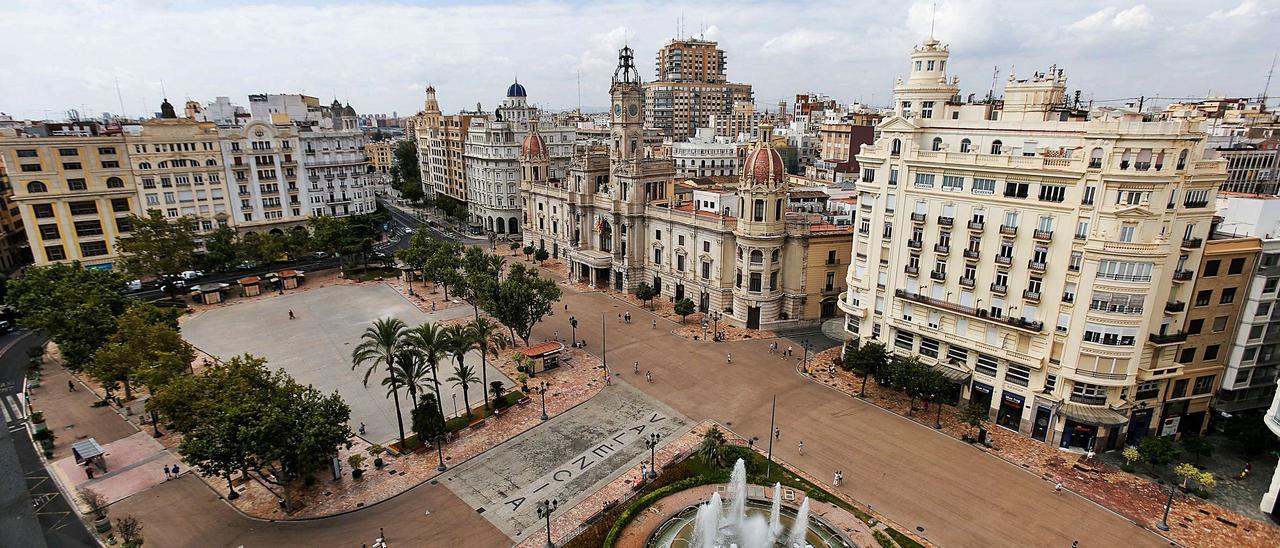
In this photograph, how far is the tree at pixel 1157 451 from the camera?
46.1 m

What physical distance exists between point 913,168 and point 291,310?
83163mm

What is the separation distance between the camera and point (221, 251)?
325ft

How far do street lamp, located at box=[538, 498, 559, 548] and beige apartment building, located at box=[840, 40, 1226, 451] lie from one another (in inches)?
1480

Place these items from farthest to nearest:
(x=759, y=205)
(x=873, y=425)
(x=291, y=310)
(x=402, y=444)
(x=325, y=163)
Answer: (x=325, y=163), (x=291, y=310), (x=759, y=205), (x=873, y=425), (x=402, y=444)

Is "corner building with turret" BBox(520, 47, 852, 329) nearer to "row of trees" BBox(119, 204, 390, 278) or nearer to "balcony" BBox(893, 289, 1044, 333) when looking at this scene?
"balcony" BBox(893, 289, 1044, 333)

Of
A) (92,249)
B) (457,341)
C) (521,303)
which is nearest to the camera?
(457,341)

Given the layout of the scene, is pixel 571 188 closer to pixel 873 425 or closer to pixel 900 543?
pixel 873 425

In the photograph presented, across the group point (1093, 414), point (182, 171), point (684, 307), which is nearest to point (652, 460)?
point (684, 307)

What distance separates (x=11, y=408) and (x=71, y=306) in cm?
1098

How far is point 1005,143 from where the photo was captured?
53.6 m

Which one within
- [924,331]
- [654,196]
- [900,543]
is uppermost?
[654,196]

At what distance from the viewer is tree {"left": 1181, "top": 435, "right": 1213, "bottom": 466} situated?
159 feet

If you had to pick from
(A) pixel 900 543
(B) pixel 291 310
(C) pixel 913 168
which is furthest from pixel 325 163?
(A) pixel 900 543

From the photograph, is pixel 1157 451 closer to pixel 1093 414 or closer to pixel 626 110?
pixel 1093 414
